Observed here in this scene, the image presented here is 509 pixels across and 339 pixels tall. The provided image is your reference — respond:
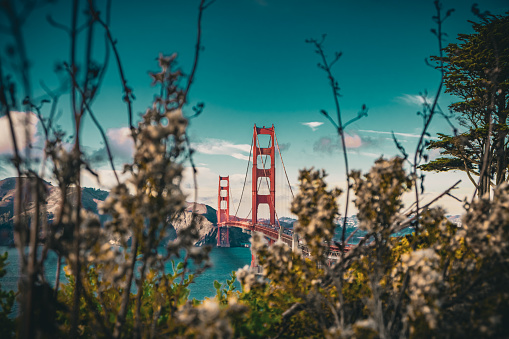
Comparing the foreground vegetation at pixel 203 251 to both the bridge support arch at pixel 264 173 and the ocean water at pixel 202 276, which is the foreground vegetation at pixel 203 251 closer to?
the ocean water at pixel 202 276

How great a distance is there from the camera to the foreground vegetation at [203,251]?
1618 mm

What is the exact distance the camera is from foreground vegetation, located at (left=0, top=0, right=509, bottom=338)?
1.62 meters

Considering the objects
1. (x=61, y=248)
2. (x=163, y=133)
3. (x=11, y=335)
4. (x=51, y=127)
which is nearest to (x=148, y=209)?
(x=163, y=133)

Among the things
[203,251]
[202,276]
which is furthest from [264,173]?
[203,251]

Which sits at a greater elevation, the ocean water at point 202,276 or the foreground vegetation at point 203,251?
the foreground vegetation at point 203,251

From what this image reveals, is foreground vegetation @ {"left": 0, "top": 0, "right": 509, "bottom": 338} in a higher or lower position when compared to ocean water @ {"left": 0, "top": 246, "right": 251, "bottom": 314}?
higher

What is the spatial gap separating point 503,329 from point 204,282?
1764 inches

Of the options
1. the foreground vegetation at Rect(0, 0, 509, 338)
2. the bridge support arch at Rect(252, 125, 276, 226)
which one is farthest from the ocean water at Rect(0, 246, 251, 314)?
the foreground vegetation at Rect(0, 0, 509, 338)

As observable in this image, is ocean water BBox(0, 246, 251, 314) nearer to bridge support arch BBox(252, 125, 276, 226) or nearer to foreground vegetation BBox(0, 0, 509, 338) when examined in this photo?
bridge support arch BBox(252, 125, 276, 226)

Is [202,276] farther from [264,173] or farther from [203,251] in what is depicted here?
[203,251]

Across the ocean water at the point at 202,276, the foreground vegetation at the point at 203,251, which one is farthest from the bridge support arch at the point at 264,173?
the foreground vegetation at the point at 203,251

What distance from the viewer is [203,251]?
1.81 m

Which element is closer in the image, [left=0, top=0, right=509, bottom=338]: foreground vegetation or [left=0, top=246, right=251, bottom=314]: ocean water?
[left=0, top=0, right=509, bottom=338]: foreground vegetation

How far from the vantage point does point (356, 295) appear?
2.85 metres
